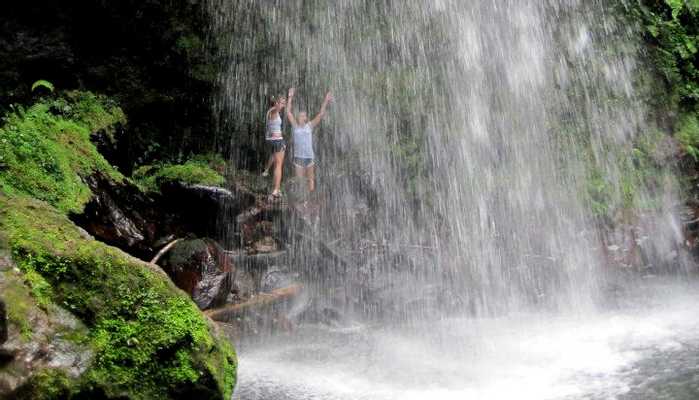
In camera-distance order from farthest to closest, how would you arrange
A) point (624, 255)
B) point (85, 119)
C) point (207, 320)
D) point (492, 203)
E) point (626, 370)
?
point (492, 203)
point (624, 255)
point (85, 119)
point (626, 370)
point (207, 320)

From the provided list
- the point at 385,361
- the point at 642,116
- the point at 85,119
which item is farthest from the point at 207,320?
the point at 642,116

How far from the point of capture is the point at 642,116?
13.2m

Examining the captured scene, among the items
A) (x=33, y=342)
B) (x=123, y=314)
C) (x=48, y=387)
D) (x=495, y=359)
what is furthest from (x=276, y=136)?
(x=48, y=387)

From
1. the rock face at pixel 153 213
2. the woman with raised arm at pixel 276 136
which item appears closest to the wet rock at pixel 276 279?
the rock face at pixel 153 213

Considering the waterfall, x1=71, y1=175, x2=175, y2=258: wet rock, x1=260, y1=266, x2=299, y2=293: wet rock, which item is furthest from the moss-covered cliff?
the waterfall

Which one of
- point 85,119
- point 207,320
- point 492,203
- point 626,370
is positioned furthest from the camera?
point 492,203

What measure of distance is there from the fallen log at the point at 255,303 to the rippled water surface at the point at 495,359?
2.72ft

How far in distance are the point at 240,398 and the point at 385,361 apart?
2028mm

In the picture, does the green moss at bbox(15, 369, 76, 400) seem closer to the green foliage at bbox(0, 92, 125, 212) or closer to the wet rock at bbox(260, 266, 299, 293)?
the green foliage at bbox(0, 92, 125, 212)

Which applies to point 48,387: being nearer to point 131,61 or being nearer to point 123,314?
point 123,314

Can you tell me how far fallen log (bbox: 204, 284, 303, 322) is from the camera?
8.23 metres

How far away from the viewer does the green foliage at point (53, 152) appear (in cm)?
647

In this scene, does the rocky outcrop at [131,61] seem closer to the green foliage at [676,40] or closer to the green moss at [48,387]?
the green moss at [48,387]

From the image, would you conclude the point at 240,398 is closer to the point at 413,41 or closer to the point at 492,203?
the point at 492,203
